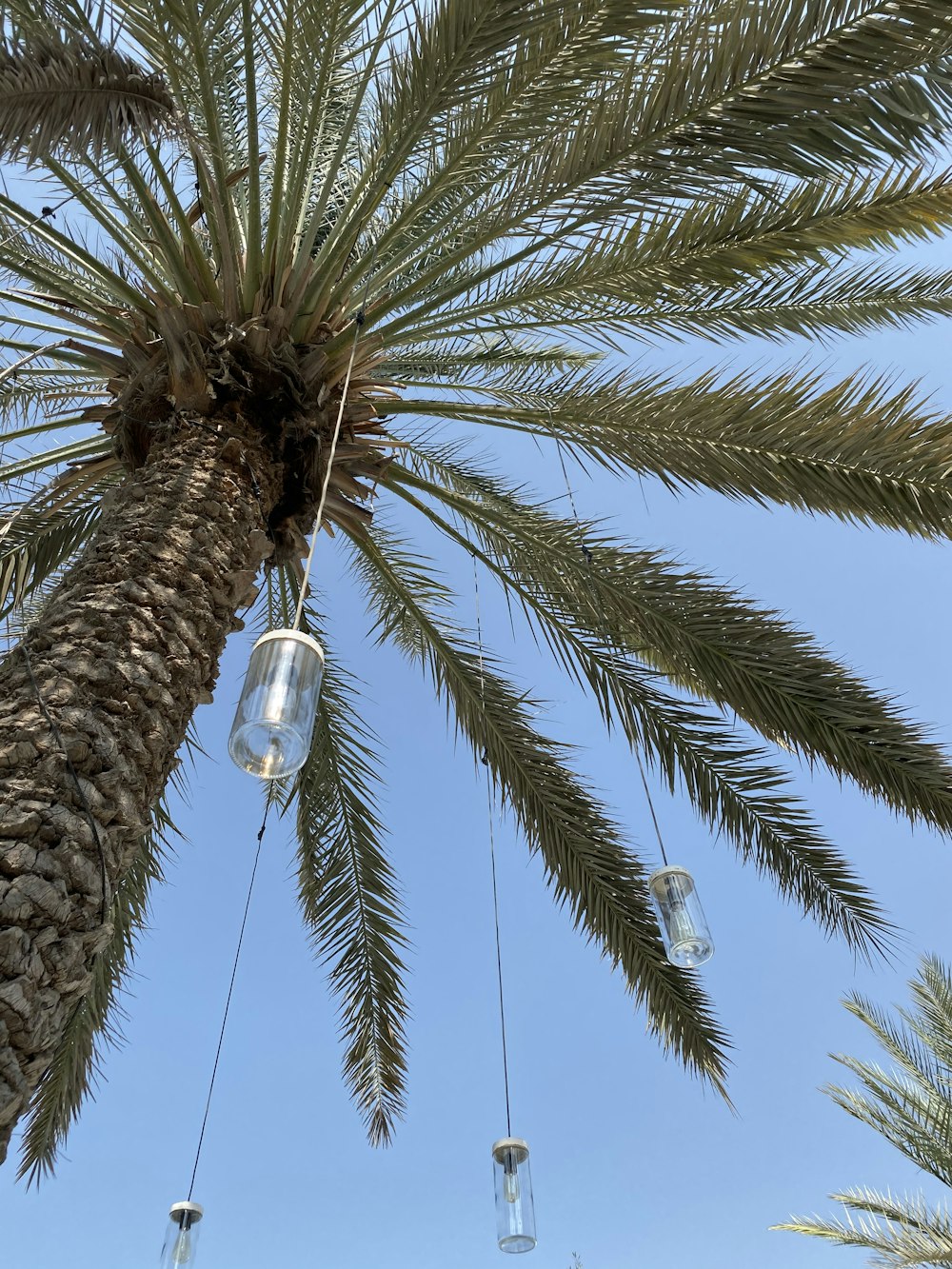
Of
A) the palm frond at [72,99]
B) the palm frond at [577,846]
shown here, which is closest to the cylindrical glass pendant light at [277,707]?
the palm frond at [72,99]

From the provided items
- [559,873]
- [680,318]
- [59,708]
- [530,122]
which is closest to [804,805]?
[559,873]

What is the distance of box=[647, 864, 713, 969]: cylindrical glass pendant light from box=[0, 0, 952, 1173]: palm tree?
1826 millimetres

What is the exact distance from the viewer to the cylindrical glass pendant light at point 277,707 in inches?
110

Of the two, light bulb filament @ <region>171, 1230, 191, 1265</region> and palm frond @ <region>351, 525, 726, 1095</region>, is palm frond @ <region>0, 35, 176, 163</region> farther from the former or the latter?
light bulb filament @ <region>171, 1230, 191, 1265</region>

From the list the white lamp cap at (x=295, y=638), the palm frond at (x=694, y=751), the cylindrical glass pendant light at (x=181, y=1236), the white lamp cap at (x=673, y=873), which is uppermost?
the palm frond at (x=694, y=751)

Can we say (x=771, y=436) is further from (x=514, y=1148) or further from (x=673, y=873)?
(x=514, y=1148)

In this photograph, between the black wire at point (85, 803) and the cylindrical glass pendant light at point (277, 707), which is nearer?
the cylindrical glass pendant light at point (277, 707)

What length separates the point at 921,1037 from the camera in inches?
427

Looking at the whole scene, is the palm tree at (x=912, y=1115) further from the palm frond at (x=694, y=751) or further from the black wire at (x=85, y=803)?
the black wire at (x=85, y=803)

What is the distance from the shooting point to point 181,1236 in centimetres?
495

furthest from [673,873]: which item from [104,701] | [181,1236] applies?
[181,1236]

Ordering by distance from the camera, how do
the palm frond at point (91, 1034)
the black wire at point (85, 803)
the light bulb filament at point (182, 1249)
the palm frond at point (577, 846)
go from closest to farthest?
the black wire at point (85, 803), the light bulb filament at point (182, 1249), the palm frond at point (91, 1034), the palm frond at point (577, 846)

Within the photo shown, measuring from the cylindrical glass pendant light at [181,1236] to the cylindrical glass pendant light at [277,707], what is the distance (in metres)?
3.16

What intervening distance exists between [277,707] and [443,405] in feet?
12.4
